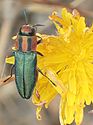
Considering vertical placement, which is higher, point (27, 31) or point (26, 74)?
point (27, 31)

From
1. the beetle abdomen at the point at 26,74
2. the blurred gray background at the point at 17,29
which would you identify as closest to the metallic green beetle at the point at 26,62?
the beetle abdomen at the point at 26,74

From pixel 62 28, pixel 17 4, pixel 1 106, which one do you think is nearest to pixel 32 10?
pixel 17 4

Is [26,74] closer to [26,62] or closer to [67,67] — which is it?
[26,62]

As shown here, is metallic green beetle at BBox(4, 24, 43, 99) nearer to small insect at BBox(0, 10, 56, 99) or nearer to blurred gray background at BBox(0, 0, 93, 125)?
small insect at BBox(0, 10, 56, 99)

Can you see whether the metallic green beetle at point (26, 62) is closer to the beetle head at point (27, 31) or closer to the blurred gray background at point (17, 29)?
the beetle head at point (27, 31)

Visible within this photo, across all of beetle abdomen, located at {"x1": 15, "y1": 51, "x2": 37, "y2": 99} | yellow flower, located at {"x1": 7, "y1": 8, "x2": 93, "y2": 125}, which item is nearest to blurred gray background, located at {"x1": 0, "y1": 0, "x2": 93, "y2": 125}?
yellow flower, located at {"x1": 7, "y1": 8, "x2": 93, "y2": 125}

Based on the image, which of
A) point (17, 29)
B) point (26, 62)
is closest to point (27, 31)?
point (26, 62)
